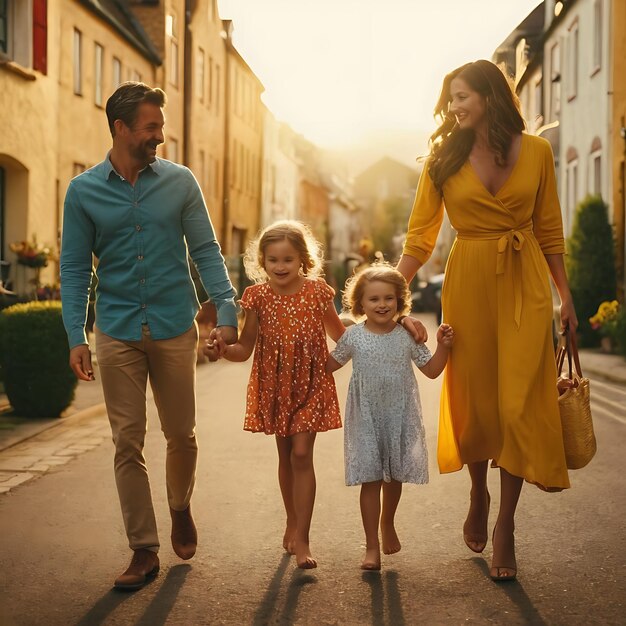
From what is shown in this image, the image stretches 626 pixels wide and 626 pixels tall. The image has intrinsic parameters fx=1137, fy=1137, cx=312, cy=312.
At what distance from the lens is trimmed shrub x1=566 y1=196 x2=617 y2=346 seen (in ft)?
65.5

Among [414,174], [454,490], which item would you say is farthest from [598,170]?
[414,174]

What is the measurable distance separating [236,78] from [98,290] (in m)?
37.5

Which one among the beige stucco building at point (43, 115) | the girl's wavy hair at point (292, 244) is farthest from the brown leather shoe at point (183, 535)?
the beige stucco building at point (43, 115)

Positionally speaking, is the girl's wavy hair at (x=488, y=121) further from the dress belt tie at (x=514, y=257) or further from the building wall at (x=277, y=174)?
the building wall at (x=277, y=174)

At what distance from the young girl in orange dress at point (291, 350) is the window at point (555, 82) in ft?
76.1

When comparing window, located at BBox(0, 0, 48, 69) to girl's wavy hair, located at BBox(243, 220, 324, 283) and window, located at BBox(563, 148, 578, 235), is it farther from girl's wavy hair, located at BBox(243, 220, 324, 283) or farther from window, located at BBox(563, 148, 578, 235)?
window, located at BBox(563, 148, 578, 235)

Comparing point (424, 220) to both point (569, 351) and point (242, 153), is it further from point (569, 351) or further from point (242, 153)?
point (242, 153)

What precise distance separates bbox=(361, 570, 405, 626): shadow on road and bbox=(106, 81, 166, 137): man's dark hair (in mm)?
2132

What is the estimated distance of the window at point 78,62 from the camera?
68.3ft

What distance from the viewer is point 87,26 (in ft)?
69.8

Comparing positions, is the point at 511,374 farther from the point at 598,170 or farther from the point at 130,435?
the point at 598,170

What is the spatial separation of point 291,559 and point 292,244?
1405 millimetres

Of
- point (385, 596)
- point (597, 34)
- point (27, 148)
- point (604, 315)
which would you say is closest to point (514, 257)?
point (385, 596)

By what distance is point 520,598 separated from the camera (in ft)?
14.5
